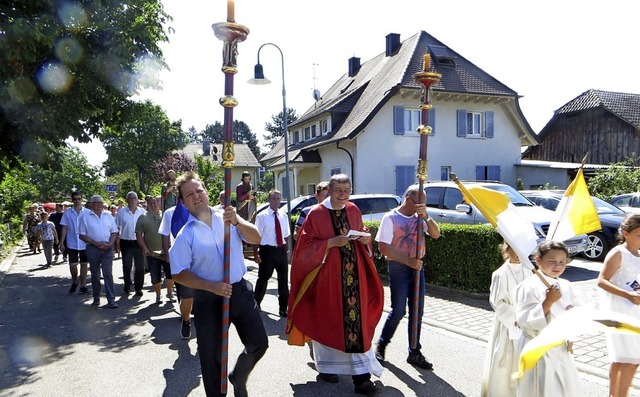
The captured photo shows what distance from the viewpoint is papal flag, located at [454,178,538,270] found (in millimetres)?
3211

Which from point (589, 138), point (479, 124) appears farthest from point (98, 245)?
point (589, 138)

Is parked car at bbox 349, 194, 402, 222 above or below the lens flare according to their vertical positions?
below

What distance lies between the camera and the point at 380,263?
10.4 m

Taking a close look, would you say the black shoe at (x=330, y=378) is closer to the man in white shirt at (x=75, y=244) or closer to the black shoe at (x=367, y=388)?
the black shoe at (x=367, y=388)

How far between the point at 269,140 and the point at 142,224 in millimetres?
82451

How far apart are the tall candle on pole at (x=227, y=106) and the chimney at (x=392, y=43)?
2518cm

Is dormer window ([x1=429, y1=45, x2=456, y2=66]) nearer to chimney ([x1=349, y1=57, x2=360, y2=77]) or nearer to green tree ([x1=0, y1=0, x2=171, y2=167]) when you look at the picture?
chimney ([x1=349, y1=57, x2=360, y2=77])

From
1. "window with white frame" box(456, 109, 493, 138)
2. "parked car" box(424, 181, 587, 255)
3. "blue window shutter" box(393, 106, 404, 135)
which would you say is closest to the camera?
"parked car" box(424, 181, 587, 255)

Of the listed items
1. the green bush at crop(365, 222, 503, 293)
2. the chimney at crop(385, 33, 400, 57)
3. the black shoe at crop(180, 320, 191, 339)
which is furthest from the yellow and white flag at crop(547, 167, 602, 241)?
the chimney at crop(385, 33, 400, 57)

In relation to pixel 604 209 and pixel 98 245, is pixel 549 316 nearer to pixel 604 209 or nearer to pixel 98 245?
pixel 98 245

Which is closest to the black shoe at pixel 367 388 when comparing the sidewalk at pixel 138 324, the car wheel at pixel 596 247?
the sidewalk at pixel 138 324

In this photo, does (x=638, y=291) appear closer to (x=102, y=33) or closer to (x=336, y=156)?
(x=102, y=33)

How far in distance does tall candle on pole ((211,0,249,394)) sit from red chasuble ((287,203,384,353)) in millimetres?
1140

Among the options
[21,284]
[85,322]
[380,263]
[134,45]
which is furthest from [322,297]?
[21,284]
